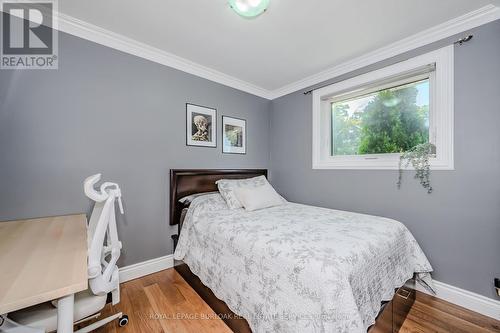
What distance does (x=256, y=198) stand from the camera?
2.31 meters

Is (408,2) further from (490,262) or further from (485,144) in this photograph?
(490,262)

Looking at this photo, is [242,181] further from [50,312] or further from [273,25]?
[50,312]

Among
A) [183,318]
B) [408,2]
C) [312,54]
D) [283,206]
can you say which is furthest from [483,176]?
[183,318]

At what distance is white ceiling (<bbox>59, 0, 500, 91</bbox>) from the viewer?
63.7 inches

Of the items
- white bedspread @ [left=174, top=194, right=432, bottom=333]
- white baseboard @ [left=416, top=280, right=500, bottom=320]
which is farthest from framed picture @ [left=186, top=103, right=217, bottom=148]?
white baseboard @ [left=416, top=280, right=500, bottom=320]

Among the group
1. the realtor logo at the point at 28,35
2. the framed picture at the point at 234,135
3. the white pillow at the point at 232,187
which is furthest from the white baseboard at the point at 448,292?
the realtor logo at the point at 28,35

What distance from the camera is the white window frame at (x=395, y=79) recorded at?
183cm

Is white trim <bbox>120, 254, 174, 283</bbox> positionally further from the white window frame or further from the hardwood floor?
the white window frame

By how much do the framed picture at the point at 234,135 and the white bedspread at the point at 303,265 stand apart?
117cm

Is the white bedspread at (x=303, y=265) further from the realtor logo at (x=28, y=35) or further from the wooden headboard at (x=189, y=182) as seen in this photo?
the realtor logo at (x=28, y=35)

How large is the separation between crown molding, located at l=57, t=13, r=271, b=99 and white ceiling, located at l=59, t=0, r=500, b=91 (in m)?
0.06

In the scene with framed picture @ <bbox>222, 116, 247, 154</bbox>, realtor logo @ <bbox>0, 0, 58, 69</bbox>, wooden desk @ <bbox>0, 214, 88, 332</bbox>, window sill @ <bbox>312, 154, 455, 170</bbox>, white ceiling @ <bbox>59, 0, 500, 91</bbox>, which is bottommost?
wooden desk @ <bbox>0, 214, 88, 332</bbox>

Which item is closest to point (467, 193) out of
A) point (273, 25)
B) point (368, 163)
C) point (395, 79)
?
point (368, 163)

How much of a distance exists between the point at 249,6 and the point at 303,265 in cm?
177
